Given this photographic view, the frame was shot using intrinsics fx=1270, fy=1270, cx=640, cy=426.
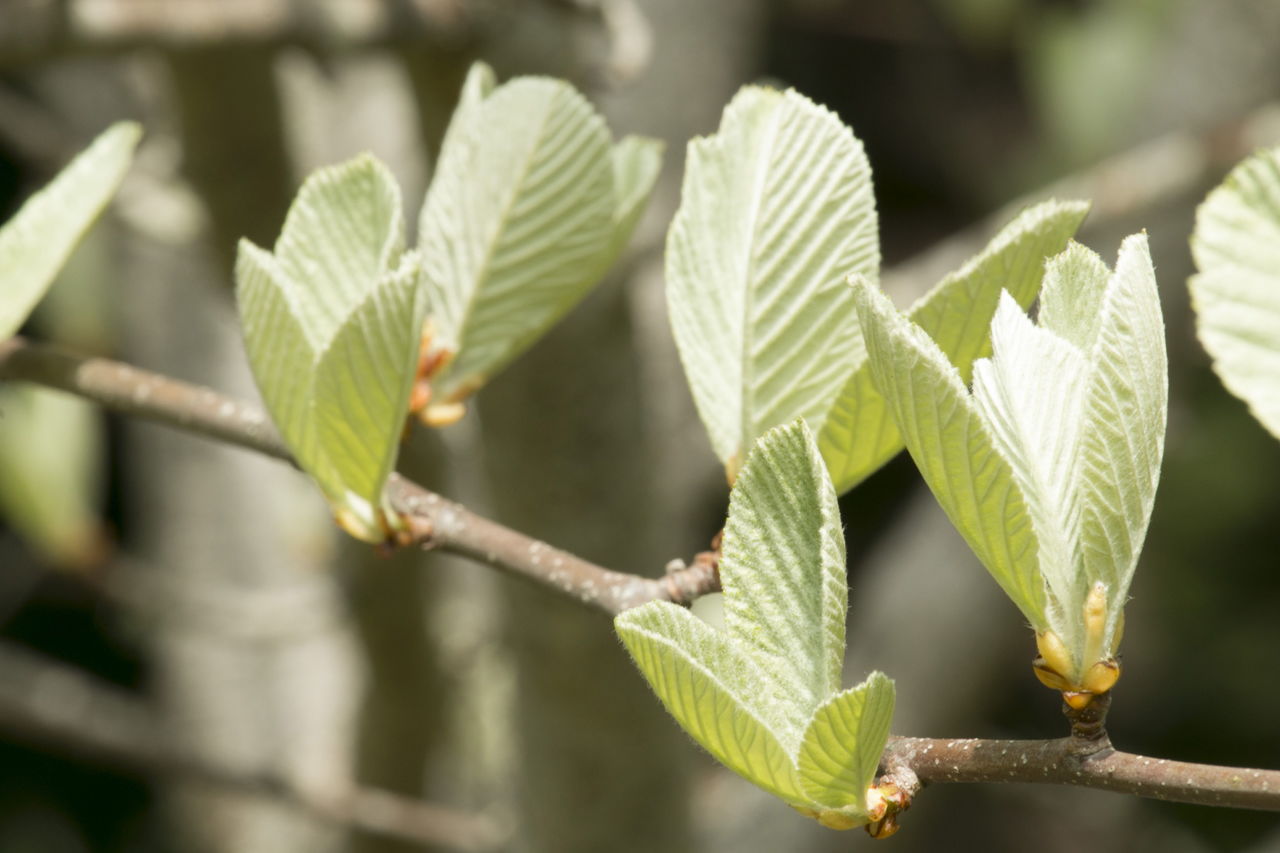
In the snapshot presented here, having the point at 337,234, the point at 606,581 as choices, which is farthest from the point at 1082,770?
the point at 337,234

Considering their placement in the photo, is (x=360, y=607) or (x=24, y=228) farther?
(x=360, y=607)

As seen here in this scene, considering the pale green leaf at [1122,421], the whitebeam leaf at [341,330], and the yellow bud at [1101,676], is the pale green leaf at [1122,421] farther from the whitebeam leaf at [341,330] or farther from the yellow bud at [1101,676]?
the whitebeam leaf at [341,330]

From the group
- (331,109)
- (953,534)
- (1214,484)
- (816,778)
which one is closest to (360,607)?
(331,109)

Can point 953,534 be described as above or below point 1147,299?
below

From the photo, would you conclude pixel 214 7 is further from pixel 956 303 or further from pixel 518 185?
pixel 956 303

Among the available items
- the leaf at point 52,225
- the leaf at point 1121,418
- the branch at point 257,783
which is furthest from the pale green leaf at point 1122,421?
the branch at point 257,783

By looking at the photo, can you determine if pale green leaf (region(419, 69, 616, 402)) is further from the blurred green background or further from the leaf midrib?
the blurred green background

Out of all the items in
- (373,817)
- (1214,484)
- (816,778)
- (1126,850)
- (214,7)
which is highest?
(214,7)
